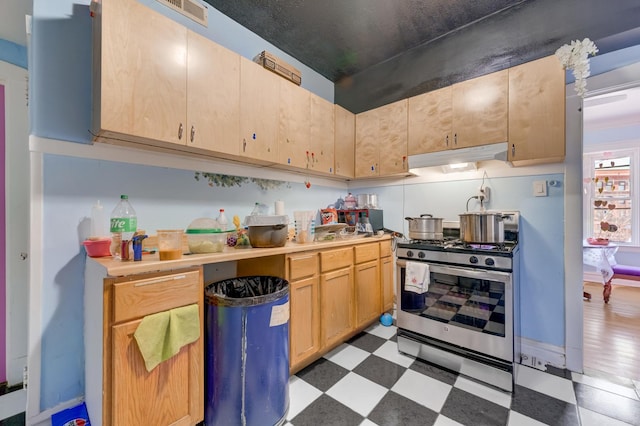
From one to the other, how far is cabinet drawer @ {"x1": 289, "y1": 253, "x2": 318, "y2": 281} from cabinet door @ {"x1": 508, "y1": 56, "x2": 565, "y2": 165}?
1.81 m

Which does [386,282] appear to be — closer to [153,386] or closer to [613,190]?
[153,386]

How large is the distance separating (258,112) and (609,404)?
3.11 m

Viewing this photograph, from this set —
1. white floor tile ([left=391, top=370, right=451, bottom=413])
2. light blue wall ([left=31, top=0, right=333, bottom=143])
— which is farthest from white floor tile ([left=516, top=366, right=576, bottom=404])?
light blue wall ([left=31, top=0, right=333, bottom=143])

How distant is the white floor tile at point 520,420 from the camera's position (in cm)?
147

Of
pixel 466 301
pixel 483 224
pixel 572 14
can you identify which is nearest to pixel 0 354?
pixel 466 301

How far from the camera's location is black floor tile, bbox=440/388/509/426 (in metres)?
1.50

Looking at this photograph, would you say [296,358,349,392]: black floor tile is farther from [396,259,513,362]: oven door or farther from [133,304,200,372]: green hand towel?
[133,304,200,372]: green hand towel

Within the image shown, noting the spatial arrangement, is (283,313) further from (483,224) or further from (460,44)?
(460,44)

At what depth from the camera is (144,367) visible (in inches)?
46.7

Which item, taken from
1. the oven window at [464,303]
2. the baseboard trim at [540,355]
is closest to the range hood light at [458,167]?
the oven window at [464,303]

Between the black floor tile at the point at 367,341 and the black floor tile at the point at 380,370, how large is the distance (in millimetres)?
160

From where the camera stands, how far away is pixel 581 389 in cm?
178

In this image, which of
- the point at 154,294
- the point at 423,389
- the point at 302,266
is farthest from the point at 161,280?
the point at 423,389

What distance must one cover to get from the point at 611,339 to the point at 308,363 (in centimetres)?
291
